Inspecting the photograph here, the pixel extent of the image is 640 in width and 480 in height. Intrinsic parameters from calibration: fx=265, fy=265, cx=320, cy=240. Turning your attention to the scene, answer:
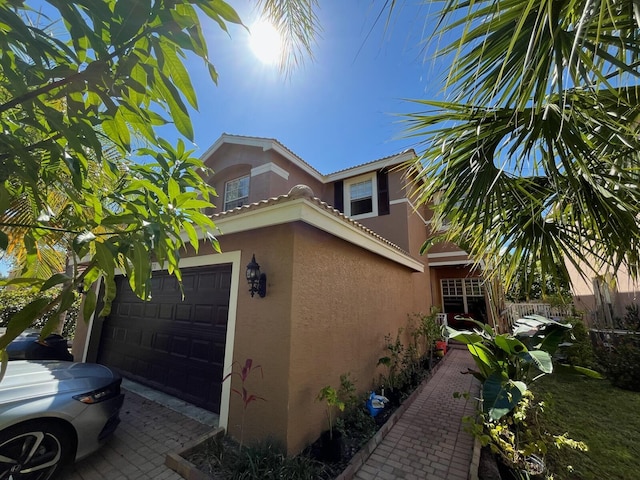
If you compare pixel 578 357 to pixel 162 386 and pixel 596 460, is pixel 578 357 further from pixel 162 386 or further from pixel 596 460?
pixel 162 386

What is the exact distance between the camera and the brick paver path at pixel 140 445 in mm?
3734

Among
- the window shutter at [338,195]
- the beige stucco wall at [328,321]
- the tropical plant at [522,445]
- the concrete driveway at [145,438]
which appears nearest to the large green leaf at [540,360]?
the tropical plant at [522,445]

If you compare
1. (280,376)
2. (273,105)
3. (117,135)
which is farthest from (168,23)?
(280,376)

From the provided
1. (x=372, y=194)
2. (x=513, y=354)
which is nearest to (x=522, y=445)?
(x=513, y=354)

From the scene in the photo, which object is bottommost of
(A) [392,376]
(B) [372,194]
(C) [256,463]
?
(C) [256,463]

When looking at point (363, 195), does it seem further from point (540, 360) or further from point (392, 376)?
point (540, 360)

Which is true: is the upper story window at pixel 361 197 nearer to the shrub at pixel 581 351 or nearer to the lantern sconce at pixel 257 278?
the lantern sconce at pixel 257 278

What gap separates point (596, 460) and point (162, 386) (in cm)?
853

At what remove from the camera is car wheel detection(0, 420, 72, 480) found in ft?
10.2

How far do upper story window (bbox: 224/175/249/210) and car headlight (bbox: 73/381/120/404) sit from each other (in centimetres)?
760

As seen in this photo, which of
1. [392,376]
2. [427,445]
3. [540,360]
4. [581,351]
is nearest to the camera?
[540,360]

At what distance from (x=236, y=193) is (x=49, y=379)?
341 inches

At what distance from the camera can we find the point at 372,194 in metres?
11.6

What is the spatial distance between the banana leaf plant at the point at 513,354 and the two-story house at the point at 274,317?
2258mm
